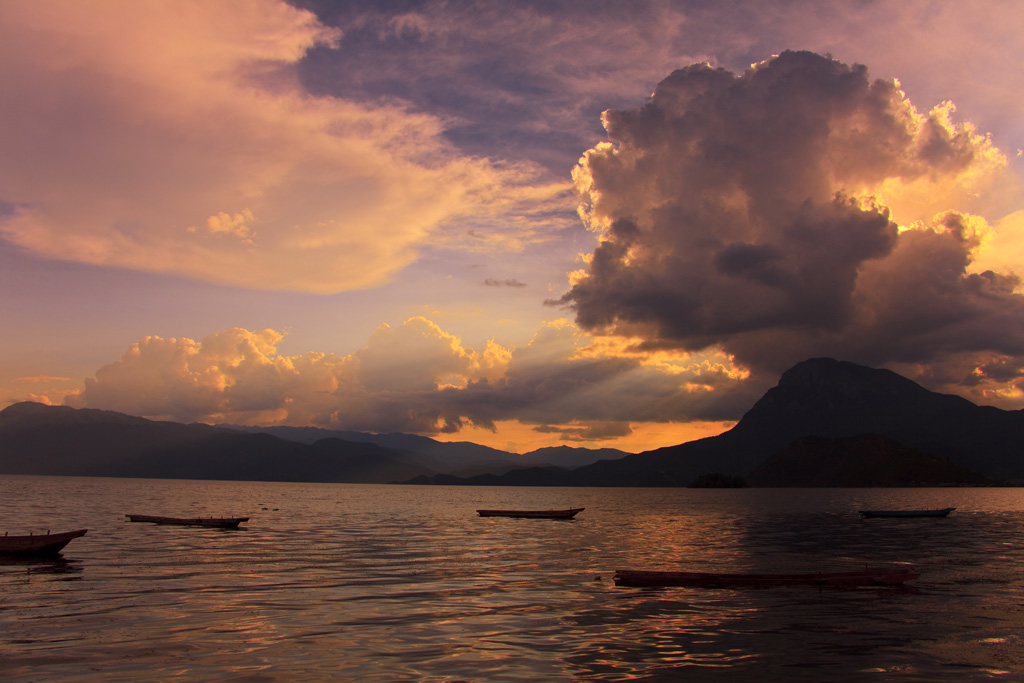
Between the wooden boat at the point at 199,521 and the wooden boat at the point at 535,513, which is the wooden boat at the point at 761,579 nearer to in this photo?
the wooden boat at the point at 199,521

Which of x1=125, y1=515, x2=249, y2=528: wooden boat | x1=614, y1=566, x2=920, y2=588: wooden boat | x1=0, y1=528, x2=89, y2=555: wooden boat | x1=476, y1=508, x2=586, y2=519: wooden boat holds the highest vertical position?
x1=614, y1=566, x2=920, y2=588: wooden boat

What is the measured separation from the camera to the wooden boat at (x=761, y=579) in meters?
42.6

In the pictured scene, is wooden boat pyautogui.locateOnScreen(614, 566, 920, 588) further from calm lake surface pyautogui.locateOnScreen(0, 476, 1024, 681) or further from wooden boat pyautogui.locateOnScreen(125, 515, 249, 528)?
wooden boat pyautogui.locateOnScreen(125, 515, 249, 528)

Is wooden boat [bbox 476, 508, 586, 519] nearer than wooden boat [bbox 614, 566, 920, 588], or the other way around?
wooden boat [bbox 614, 566, 920, 588]

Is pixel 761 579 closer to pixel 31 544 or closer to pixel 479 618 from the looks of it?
pixel 479 618

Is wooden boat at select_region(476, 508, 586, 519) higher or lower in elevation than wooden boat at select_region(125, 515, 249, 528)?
lower

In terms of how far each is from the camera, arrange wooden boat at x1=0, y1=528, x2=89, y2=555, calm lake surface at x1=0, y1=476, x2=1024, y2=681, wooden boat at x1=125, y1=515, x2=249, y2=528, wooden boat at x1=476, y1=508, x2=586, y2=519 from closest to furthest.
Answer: calm lake surface at x1=0, y1=476, x2=1024, y2=681 → wooden boat at x1=0, y1=528, x2=89, y2=555 → wooden boat at x1=125, y1=515, x2=249, y2=528 → wooden boat at x1=476, y1=508, x2=586, y2=519

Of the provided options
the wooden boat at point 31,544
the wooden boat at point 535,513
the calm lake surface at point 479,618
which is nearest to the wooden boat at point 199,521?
the calm lake surface at point 479,618

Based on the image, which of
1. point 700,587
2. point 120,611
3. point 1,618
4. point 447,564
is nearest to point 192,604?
point 120,611

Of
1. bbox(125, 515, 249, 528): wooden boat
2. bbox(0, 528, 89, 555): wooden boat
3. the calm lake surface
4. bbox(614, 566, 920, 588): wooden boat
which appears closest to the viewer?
the calm lake surface

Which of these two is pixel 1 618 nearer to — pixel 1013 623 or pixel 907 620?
pixel 907 620

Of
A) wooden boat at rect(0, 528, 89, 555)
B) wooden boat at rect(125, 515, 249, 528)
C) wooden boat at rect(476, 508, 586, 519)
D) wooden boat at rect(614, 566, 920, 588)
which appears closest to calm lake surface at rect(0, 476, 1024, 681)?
wooden boat at rect(614, 566, 920, 588)

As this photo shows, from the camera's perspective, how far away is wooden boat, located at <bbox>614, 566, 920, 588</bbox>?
1677 inches

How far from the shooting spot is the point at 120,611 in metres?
33.8
